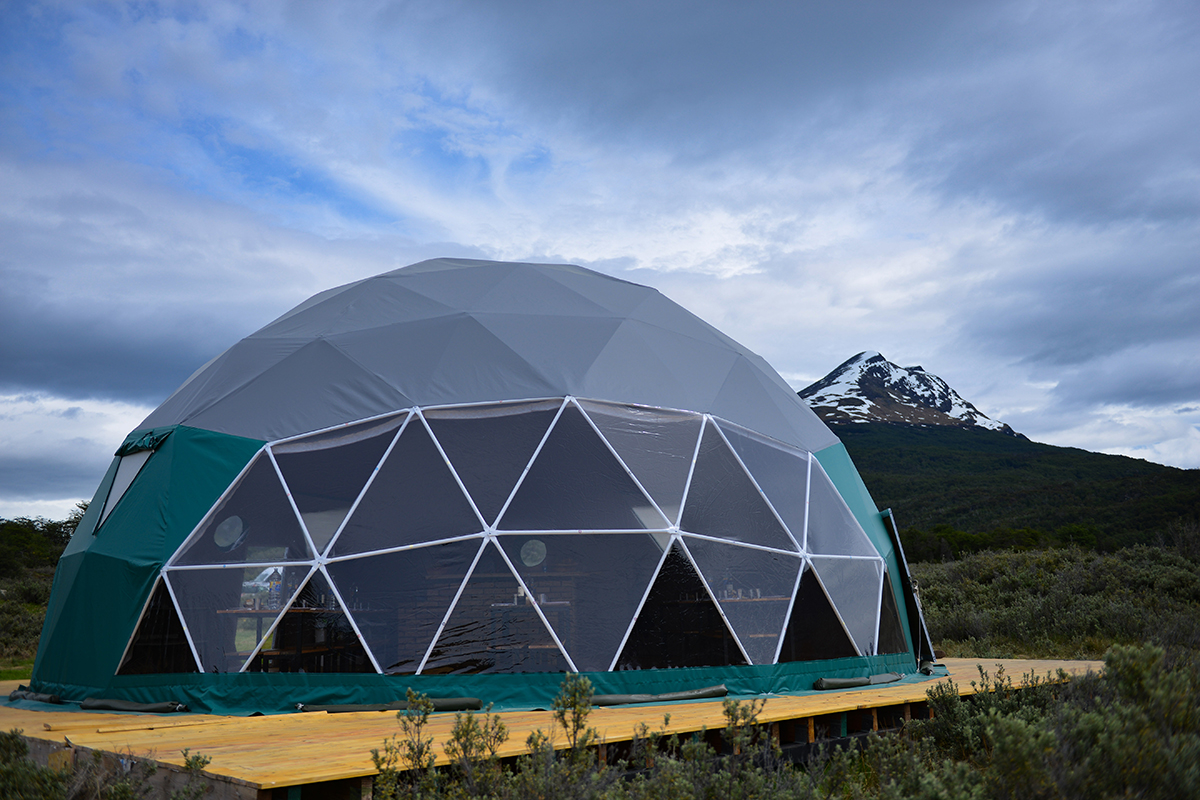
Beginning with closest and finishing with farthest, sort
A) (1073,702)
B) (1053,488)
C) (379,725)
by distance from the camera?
1. (1073,702)
2. (379,725)
3. (1053,488)

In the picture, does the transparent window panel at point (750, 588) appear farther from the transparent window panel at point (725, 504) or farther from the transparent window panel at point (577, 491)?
the transparent window panel at point (577, 491)

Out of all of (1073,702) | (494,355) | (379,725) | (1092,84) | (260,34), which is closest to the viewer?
(1073,702)

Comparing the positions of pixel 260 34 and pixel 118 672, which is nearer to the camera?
pixel 118 672

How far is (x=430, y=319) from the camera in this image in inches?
395

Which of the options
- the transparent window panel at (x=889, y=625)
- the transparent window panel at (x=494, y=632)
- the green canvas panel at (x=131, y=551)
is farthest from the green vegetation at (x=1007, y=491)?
the green canvas panel at (x=131, y=551)

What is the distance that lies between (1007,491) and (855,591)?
122 ft

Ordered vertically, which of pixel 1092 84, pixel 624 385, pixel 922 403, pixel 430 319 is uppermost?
pixel 922 403

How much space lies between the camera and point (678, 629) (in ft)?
27.1

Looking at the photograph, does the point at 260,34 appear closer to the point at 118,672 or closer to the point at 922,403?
the point at 118,672

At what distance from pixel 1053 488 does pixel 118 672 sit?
143 feet

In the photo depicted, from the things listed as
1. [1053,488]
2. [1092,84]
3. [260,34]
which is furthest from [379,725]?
[1053,488]

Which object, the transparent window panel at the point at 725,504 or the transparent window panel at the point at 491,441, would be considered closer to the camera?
the transparent window panel at the point at 491,441

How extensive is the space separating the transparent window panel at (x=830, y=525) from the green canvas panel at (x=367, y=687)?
6.49 feet

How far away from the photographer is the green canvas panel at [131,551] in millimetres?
8430
